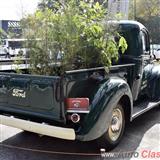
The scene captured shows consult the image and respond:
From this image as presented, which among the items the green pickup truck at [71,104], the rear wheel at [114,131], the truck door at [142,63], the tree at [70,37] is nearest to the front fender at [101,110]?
the green pickup truck at [71,104]

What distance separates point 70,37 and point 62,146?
1700 millimetres

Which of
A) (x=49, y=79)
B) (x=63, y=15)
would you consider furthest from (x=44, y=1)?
(x=49, y=79)

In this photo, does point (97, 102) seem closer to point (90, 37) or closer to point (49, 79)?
point (49, 79)

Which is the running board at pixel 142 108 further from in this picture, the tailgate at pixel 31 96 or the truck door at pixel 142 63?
the tailgate at pixel 31 96

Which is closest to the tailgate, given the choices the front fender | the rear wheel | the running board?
the front fender

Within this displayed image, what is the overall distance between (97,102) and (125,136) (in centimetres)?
143

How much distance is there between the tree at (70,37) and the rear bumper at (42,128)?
0.88 m

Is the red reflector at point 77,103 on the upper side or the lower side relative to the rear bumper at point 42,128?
upper

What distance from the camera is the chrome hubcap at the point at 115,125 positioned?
4583mm

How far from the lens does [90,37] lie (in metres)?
4.57

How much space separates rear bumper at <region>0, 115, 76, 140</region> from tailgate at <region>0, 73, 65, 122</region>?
0.16 meters

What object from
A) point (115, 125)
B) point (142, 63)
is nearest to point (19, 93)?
point (115, 125)

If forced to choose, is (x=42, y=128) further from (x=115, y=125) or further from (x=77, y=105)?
(x=115, y=125)

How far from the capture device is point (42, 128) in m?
4.03
